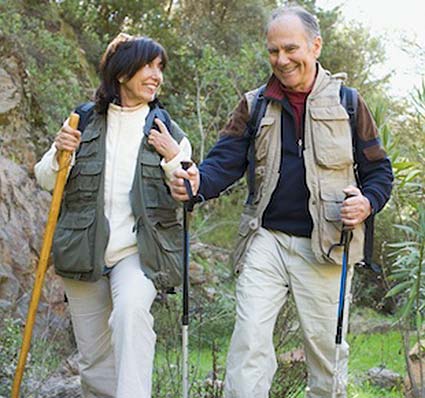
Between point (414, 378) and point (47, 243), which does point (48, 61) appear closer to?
point (414, 378)

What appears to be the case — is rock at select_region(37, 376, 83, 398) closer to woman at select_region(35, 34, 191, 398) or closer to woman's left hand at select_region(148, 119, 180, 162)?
woman at select_region(35, 34, 191, 398)

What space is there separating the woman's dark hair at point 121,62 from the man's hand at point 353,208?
Result: 1342 millimetres

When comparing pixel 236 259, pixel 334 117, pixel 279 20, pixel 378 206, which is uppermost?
pixel 279 20

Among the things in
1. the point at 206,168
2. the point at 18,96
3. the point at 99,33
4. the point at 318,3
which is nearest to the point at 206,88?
the point at 99,33

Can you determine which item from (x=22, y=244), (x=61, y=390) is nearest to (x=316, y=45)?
(x=61, y=390)

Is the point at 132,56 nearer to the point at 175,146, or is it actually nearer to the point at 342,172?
the point at 175,146

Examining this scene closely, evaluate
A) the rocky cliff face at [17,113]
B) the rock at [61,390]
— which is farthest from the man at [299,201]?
the rocky cliff face at [17,113]

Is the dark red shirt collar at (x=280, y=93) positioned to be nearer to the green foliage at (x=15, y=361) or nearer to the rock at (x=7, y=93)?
the green foliage at (x=15, y=361)

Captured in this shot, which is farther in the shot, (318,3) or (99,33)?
(318,3)

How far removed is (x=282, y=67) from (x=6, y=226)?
4434mm

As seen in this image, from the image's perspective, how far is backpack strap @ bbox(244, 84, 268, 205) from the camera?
4543 mm

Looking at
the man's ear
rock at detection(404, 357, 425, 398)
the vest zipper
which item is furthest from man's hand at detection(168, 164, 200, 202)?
rock at detection(404, 357, 425, 398)

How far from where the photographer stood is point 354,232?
4.45 meters

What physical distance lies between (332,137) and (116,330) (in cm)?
155
